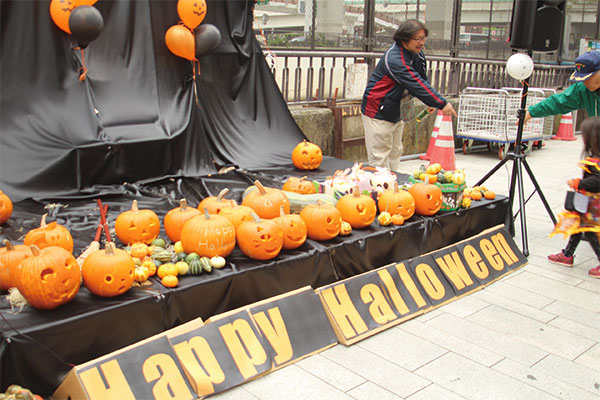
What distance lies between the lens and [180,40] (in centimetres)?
617

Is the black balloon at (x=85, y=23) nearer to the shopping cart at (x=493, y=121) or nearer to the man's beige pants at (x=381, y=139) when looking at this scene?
the man's beige pants at (x=381, y=139)

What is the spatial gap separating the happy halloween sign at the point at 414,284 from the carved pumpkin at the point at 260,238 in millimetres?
450

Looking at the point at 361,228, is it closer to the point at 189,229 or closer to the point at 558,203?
the point at 189,229

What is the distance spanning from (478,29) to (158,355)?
11211 millimetres

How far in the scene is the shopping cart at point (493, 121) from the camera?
9570mm

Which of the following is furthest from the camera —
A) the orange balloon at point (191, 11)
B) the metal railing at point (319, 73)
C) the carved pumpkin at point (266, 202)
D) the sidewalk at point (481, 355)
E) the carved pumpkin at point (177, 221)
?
the metal railing at point (319, 73)

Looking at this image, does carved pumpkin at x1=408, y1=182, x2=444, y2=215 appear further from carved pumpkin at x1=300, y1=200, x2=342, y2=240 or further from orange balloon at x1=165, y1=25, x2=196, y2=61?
orange balloon at x1=165, y1=25, x2=196, y2=61

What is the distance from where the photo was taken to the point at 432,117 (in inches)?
398

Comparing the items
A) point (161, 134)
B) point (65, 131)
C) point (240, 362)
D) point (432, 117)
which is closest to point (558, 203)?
point (432, 117)

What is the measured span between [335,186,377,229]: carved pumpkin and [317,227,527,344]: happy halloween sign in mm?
392

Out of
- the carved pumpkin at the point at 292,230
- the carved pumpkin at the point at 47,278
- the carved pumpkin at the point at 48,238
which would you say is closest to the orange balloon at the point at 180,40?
the carved pumpkin at the point at 292,230

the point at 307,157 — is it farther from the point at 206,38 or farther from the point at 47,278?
the point at 47,278

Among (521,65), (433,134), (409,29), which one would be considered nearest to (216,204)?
(409,29)

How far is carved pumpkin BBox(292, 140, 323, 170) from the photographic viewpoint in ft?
21.0
